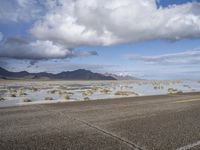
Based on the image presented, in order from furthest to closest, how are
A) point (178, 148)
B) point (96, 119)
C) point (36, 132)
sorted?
1. point (96, 119)
2. point (36, 132)
3. point (178, 148)

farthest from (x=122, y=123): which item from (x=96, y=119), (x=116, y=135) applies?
(x=116, y=135)

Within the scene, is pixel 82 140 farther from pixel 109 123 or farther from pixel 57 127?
pixel 109 123

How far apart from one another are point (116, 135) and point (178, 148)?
2158mm

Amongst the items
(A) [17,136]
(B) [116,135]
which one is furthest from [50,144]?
(B) [116,135]

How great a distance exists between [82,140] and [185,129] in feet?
12.8

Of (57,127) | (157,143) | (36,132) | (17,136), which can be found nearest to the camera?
(157,143)

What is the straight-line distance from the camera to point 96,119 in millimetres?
11680

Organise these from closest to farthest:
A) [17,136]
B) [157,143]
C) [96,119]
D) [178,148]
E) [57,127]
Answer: [178,148], [157,143], [17,136], [57,127], [96,119]

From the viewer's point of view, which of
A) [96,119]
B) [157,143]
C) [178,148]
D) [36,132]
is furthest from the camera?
[96,119]

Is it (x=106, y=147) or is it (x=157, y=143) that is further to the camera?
(x=157, y=143)

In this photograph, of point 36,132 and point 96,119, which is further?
point 96,119

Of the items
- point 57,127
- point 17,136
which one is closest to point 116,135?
point 57,127

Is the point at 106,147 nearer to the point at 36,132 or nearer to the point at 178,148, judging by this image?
the point at 178,148

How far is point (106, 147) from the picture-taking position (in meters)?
6.99
